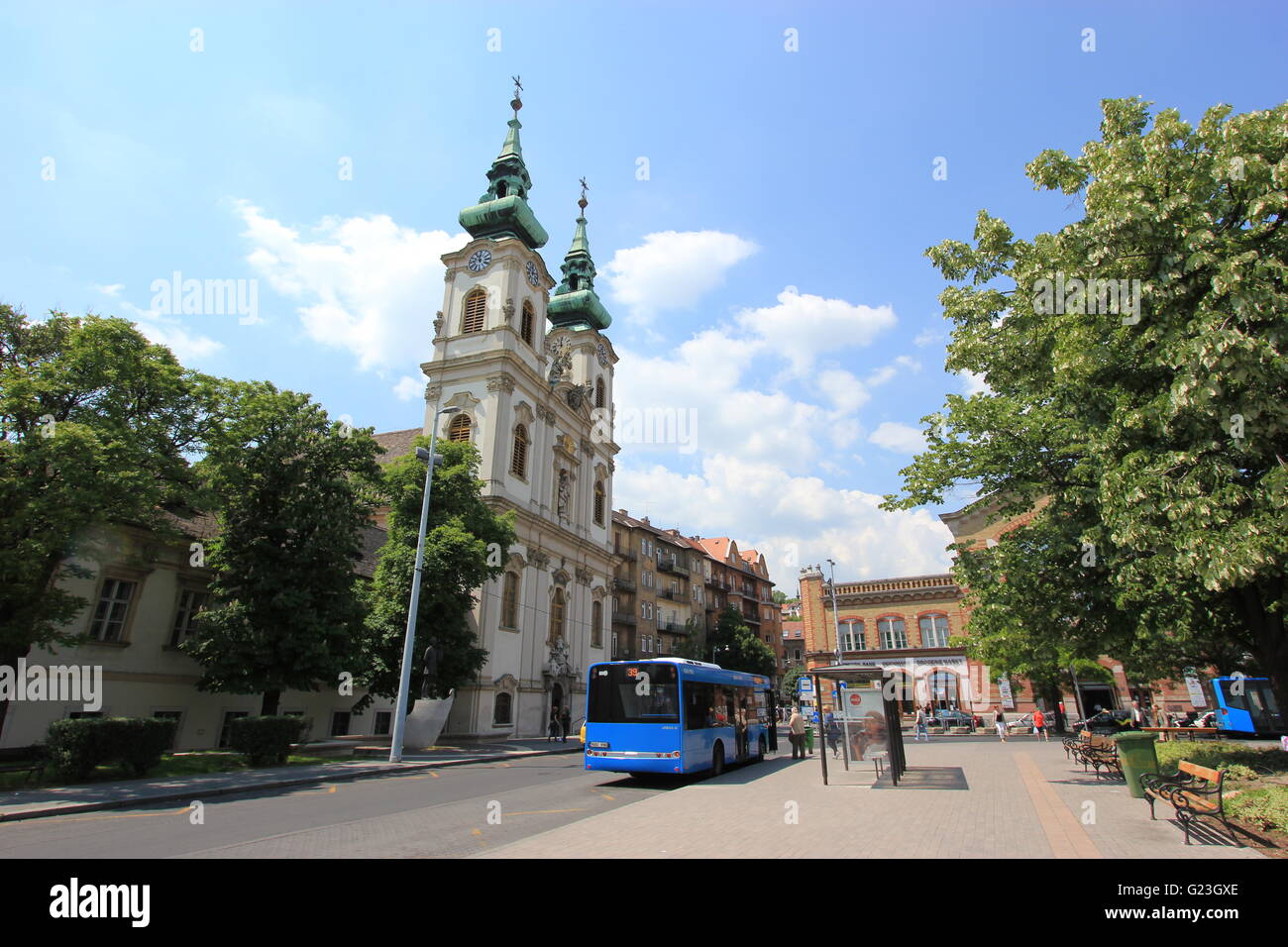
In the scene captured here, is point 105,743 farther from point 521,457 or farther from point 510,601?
point 521,457

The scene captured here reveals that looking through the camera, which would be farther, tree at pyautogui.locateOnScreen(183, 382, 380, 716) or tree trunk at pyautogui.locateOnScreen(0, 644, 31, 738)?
tree at pyautogui.locateOnScreen(183, 382, 380, 716)

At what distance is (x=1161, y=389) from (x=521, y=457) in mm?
31665

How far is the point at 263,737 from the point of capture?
729 inches

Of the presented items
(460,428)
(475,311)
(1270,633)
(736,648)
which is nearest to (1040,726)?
(1270,633)

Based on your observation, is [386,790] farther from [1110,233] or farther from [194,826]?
[1110,233]

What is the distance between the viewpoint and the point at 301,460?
2180cm

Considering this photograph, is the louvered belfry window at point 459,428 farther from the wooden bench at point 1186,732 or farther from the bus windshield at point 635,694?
the wooden bench at point 1186,732

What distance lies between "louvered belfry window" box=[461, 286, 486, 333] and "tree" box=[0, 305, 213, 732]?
2195 centimetres

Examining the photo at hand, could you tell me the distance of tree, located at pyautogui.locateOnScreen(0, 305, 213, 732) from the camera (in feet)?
47.7

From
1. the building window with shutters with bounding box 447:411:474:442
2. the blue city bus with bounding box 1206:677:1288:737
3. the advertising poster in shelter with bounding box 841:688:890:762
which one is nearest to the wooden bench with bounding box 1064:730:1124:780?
the advertising poster in shelter with bounding box 841:688:890:762

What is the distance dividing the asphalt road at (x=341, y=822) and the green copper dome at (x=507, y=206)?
3502 cm

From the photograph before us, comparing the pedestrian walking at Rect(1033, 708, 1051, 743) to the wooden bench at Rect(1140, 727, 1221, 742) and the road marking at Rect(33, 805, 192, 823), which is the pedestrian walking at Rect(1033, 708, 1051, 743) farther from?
the road marking at Rect(33, 805, 192, 823)
